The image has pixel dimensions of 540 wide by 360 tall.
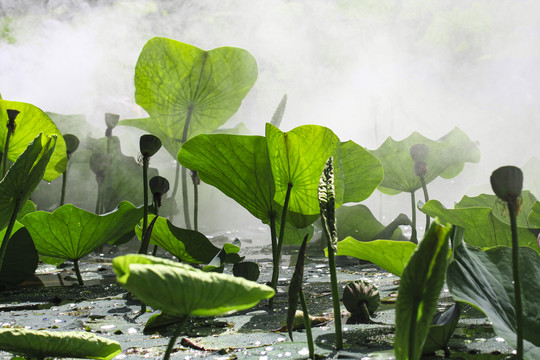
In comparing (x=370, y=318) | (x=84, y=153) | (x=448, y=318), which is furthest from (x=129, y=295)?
(x=84, y=153)

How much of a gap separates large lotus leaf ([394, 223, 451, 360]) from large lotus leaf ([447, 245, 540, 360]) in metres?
0.11

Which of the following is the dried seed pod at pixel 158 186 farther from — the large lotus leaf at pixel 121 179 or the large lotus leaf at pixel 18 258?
the large lotus leaf at pixel 121 179

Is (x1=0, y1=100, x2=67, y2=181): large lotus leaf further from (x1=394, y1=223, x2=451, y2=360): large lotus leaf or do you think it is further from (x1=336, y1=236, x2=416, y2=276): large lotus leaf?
(x1=394, y1=223, x2=451, y2=360): large lotus leaf

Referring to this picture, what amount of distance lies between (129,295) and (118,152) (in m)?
0.86

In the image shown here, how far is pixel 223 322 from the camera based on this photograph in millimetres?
508

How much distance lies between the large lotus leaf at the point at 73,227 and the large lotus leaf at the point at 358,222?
693 millimetres

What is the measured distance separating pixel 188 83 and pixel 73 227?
40cm

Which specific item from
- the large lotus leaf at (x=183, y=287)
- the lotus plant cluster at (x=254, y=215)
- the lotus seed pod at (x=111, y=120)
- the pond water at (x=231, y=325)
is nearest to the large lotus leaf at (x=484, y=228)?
the lotus plant cluster at (x=254, y=215)

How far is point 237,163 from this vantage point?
2.04 feet

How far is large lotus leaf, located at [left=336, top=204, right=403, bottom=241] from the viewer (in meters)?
1.32

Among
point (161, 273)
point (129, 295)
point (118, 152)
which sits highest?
point (118, 152)

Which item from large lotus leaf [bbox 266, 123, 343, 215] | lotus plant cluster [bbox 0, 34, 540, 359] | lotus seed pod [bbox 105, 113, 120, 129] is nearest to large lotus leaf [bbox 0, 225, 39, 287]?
lotus plant cluster [bbox 0, 34, 540, 359]

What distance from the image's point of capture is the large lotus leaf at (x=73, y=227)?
0.74 meters

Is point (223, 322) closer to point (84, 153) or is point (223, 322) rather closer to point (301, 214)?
point (301, 214)
